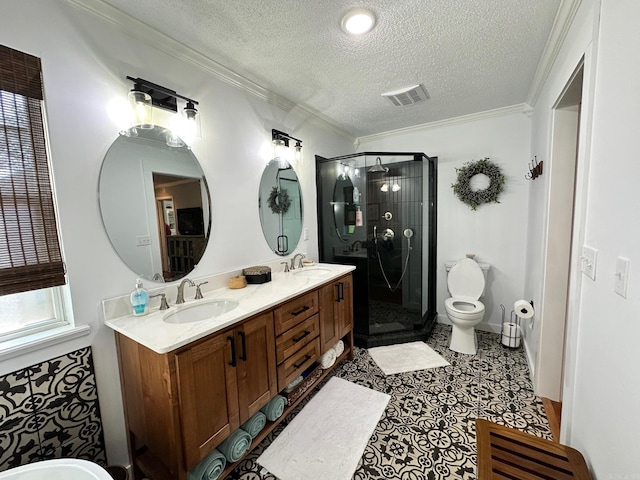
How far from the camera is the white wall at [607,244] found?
771 millimetres

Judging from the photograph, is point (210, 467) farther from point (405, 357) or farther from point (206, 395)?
point (405, 357)

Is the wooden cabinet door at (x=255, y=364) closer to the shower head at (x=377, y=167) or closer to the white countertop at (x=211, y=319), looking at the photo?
the white countertop at (x=211, y=319)

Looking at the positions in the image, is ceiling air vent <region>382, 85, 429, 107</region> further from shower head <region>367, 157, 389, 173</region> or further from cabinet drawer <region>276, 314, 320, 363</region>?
cabinet drawer <region>276, 314, 320, 363</region>

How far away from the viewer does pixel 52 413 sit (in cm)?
120

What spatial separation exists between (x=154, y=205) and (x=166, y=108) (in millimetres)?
595

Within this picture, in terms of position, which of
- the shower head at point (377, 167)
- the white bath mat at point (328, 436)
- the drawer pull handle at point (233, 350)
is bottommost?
the white bath mat at point (328, 436)

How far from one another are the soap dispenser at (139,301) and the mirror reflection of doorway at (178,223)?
169 millimetres

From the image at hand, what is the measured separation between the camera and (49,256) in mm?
1195

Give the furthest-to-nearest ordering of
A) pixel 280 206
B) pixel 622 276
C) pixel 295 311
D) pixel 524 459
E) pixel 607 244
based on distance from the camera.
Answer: pixel 280 206
pixel 295 311
pixel 524 459
pixel 607 244
pixel 622 276

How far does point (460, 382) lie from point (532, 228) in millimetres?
1573

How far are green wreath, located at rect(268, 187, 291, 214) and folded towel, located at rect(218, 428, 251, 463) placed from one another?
65.5 inches

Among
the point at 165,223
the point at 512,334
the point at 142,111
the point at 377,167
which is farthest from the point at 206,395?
the point at 512,334

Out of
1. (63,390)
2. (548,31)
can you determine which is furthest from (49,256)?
(548,31)

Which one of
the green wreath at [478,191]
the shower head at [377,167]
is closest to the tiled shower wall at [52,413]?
the shower head at [377,167]
